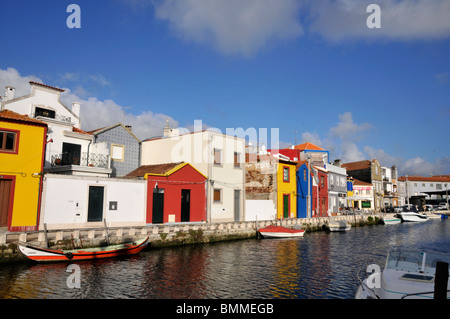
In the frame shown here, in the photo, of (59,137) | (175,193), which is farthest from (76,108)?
(175,193)

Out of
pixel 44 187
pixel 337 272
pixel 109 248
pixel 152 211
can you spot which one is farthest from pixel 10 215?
pixel 337 272

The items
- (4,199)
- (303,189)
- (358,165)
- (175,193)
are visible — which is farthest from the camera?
(358,165)

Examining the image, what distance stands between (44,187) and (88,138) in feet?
37.3

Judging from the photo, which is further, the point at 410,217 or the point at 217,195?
the point at 410,217

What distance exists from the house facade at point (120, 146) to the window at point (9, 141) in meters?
12.6

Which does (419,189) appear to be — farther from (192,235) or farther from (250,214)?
(192,235)

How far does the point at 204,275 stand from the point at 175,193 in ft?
49.4

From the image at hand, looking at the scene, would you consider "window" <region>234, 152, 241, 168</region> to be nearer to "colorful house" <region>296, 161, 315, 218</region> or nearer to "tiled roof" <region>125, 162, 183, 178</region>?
"tiled roof" <region>125, 162, 183, 178</region>

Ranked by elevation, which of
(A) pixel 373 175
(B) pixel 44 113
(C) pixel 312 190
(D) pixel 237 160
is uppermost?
(B) pixel 44 113

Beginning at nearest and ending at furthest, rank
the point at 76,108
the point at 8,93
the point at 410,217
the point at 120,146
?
the point at 8,93
the point at 76,108
the point at 120,146
the point at 410,217

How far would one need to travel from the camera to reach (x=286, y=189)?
4412 cm

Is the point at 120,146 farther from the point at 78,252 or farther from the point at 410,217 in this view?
the point at 410,217

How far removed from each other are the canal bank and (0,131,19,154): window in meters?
5.40

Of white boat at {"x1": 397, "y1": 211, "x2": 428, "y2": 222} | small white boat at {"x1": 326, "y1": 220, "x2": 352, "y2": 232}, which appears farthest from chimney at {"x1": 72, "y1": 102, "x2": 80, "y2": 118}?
white boat at {"x1": 397, "y1": 211, "x2": 428, "y2": 222}
